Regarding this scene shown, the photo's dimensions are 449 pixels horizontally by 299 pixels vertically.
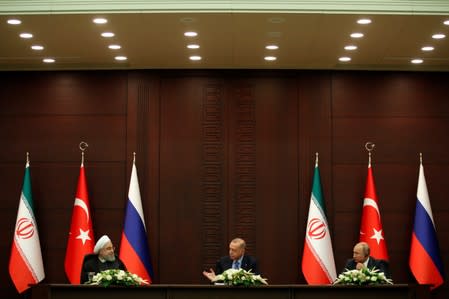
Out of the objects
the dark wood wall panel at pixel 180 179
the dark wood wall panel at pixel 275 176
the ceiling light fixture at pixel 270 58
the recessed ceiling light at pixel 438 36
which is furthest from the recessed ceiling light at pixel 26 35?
the recessed ceiling light at pixel 438 36

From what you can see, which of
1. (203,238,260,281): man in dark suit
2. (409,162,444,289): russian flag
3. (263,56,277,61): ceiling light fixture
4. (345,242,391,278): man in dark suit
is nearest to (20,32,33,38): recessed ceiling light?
(263,56,277,61): ceiling light fixture

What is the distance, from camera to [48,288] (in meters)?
8.08

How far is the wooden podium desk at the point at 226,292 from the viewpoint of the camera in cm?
808

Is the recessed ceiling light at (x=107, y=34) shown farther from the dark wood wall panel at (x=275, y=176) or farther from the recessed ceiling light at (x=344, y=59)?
the recessed ceiling light at (x=344, y=59)

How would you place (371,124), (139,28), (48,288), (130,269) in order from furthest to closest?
1. (371,124)
2. (130,269)
3. (139,28)
4. (48,288)

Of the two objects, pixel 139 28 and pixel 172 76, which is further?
pixel 172 76

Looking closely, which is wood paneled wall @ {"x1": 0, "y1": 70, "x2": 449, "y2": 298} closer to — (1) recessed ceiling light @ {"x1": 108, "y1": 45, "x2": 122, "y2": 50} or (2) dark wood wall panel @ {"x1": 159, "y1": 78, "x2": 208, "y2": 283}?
(2) dark wood wall panel @ {"x1": 159, "y1": 78, "x2": 208, "y2": 283}

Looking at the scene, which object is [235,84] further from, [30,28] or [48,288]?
[48,288]

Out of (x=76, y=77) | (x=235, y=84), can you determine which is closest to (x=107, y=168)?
(x=76, y=77)

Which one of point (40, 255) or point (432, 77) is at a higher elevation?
point (432, 77)

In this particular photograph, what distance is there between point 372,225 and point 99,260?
391cm

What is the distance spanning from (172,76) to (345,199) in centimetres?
299

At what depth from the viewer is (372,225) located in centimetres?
1087

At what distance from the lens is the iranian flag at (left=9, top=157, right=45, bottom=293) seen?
10797 millimetres
